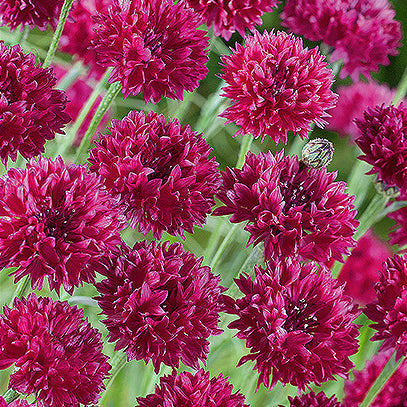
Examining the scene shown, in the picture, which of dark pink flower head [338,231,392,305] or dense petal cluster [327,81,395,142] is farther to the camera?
dense petal cluster [327,81,395,142]

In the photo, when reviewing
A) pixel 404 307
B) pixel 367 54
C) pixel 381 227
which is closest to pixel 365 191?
pixel 367 54

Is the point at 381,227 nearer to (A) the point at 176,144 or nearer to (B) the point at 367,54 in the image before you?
(B) the point at 367,54

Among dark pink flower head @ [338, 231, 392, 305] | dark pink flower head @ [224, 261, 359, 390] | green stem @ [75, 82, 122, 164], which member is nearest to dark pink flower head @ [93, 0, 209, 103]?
green stem @ [75, 82, 122, 164]

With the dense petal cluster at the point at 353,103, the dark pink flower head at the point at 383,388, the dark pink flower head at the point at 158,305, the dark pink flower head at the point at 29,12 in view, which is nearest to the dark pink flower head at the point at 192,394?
the dark pink flower head at the point at 158,305

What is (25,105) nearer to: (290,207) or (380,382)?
(290,207)

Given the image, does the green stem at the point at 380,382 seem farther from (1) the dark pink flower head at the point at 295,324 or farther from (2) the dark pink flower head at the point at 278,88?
(2) the dark pink flower head at the point at 278,88

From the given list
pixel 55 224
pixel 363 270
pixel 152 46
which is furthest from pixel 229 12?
pixel 363 270

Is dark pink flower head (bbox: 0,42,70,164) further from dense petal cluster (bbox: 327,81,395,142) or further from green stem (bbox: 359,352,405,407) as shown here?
dense petal cluster (bbox: 327,81,395,142)
